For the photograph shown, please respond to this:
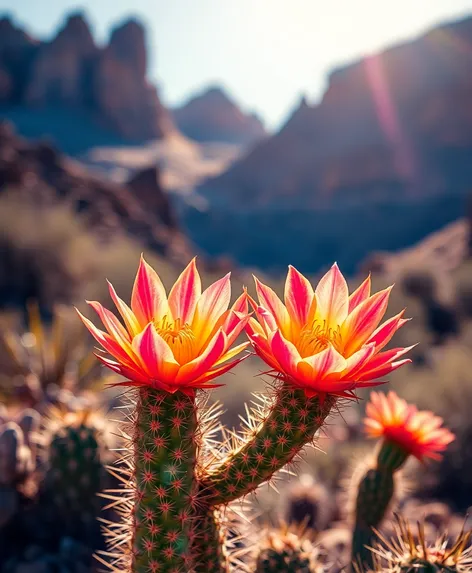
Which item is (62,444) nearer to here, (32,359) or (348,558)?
(348,558)

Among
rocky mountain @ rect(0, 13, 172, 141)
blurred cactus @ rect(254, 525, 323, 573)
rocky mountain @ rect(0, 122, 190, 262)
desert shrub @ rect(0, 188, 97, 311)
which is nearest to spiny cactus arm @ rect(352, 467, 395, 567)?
blurred cactus @ rect(254, 525, 323, 573)

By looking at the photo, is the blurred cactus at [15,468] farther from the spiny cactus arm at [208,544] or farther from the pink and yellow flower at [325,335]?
the pink and yellow flower at [325,335]

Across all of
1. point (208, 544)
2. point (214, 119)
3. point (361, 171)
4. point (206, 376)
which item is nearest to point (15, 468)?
point (208, 544)

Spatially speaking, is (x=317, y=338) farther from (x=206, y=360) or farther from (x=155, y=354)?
(x=155, y=354)

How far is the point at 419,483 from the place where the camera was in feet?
20.2

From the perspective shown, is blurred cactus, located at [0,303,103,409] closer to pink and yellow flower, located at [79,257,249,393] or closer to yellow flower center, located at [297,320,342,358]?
pink and yellow flower, located at [79,257,249,393]

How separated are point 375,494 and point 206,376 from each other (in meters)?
1.56

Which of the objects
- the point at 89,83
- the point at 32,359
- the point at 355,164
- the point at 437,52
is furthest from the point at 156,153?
the point at 32,359

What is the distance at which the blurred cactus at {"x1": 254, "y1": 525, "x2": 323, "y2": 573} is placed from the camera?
2012 millimetres

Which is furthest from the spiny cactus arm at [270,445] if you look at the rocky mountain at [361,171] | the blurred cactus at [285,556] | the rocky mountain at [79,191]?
the rocky mountain at [361,171]

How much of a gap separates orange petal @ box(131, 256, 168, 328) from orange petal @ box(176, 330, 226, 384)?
278 mm

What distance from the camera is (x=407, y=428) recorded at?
2264 mm

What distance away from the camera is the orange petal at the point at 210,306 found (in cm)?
150

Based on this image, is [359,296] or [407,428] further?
[407,428]
